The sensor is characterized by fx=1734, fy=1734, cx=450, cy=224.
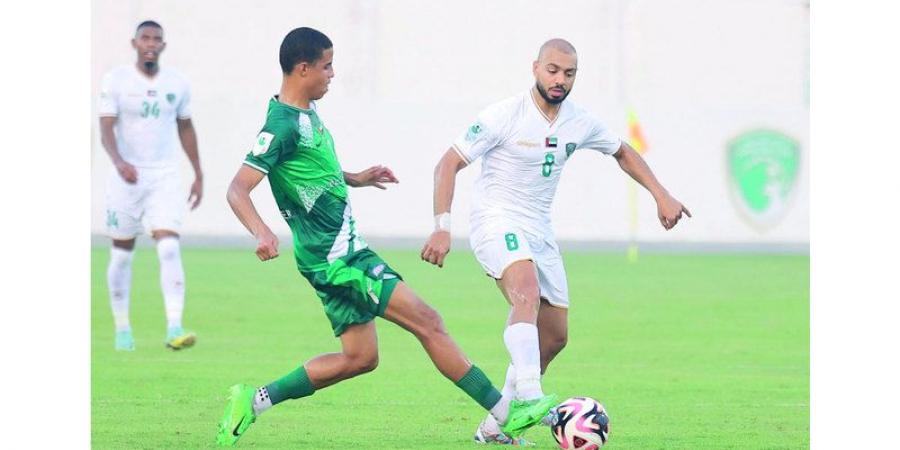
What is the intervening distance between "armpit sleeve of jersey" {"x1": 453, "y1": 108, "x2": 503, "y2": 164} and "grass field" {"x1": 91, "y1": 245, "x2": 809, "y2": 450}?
4.58 ft

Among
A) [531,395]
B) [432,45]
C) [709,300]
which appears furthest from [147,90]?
[432,45]

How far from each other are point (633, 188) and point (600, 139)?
1557 centimetres

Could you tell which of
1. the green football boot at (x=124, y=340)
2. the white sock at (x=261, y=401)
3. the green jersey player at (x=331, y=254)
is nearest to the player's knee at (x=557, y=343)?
the green jersey player at (x=331, y=254)

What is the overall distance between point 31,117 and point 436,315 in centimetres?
204

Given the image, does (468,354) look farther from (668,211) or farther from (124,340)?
(668,211)

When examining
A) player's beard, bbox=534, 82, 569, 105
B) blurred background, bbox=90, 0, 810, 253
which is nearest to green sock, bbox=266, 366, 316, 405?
player's beard, bbox=534, 82, 569, 105

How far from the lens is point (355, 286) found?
782cm

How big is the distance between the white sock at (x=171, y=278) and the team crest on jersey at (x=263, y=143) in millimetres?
4889

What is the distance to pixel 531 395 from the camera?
7941mm

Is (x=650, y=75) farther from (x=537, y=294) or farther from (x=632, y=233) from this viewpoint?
(x=537, y=294)

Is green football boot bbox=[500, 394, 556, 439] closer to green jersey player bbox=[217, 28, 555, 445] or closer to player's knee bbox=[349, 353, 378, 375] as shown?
green jersey player bbox=[217, 28, 555, 445]

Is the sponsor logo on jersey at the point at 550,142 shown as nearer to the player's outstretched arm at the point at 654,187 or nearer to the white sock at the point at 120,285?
the player's outstretched arm at the point at 654,187

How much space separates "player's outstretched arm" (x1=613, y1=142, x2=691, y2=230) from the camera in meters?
8.48

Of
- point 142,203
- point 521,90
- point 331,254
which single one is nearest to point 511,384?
point 331,254
